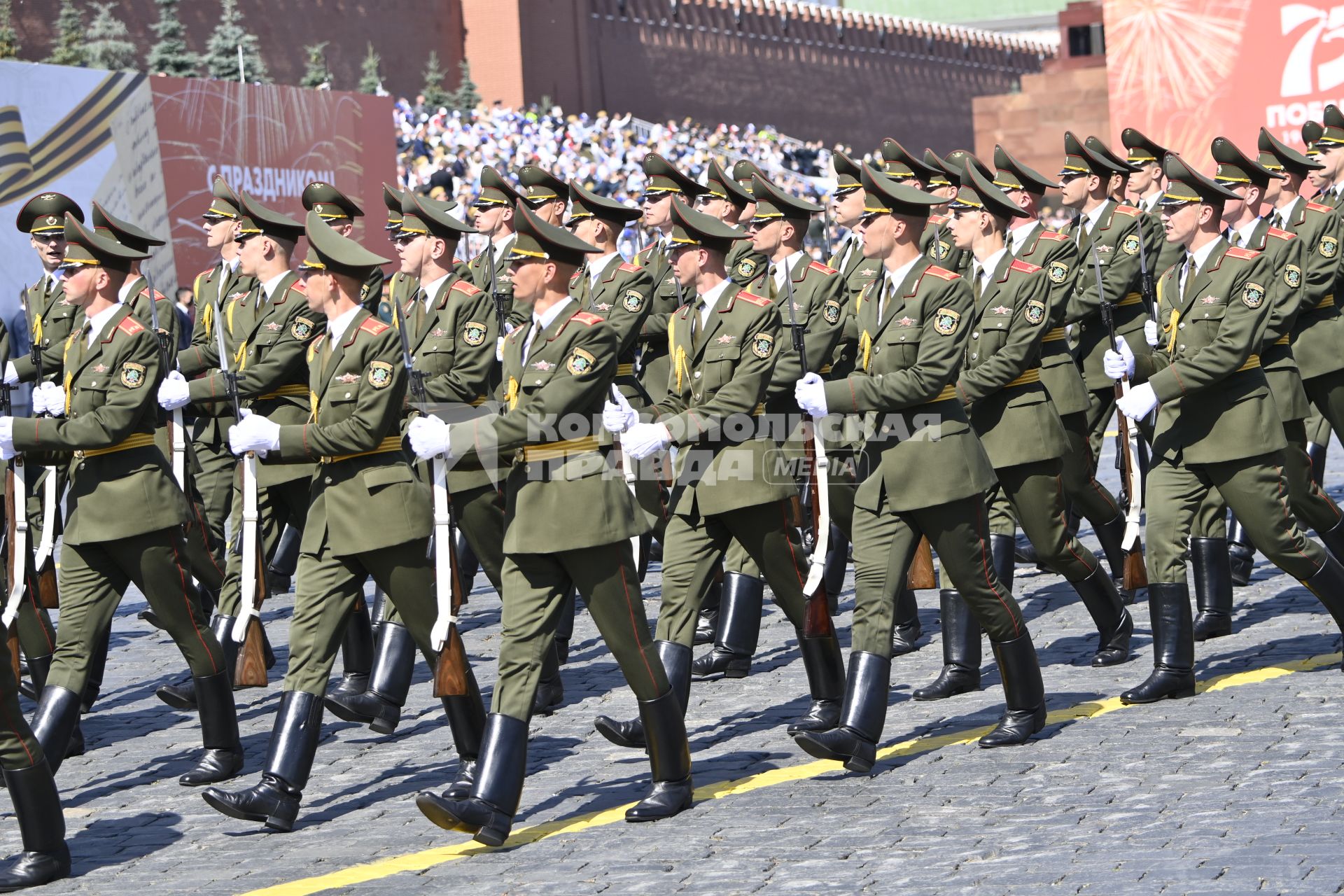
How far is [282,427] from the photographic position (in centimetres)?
638

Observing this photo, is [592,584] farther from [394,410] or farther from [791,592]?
[791,592]

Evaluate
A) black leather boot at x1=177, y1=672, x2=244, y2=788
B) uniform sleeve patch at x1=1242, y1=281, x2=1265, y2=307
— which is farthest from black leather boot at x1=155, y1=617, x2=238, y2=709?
uniform sleeve patch at x1=1242, y1=281, x2=1265, y2=307

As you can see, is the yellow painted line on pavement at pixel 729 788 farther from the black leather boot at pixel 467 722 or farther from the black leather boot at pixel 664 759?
the black leather boot at pixel 467 722

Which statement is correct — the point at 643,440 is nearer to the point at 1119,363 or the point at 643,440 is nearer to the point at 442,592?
the point at 442,592

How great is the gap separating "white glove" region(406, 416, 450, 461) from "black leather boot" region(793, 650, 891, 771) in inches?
A: 54.3

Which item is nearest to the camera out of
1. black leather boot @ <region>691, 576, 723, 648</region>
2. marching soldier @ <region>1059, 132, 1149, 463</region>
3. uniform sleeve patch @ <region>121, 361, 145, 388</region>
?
uniform sleeve patch @ <region>121, 361, 145, 388</region>

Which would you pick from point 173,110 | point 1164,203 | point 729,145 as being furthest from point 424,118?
point 1164,203

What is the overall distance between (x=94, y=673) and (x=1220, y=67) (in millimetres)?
26206

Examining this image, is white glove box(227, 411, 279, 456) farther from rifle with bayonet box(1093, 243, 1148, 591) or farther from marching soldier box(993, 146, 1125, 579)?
marching soldier box(993, 146, 1125, 579)

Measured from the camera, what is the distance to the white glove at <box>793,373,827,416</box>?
6.53 meters

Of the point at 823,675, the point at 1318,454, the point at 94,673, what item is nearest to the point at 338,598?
the point at 94,673

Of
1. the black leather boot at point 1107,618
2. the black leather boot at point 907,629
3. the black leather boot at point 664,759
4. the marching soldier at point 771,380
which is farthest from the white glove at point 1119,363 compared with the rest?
the black leather boot at point 664,759

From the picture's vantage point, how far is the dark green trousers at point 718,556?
694 cm

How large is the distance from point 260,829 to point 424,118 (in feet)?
100.0
